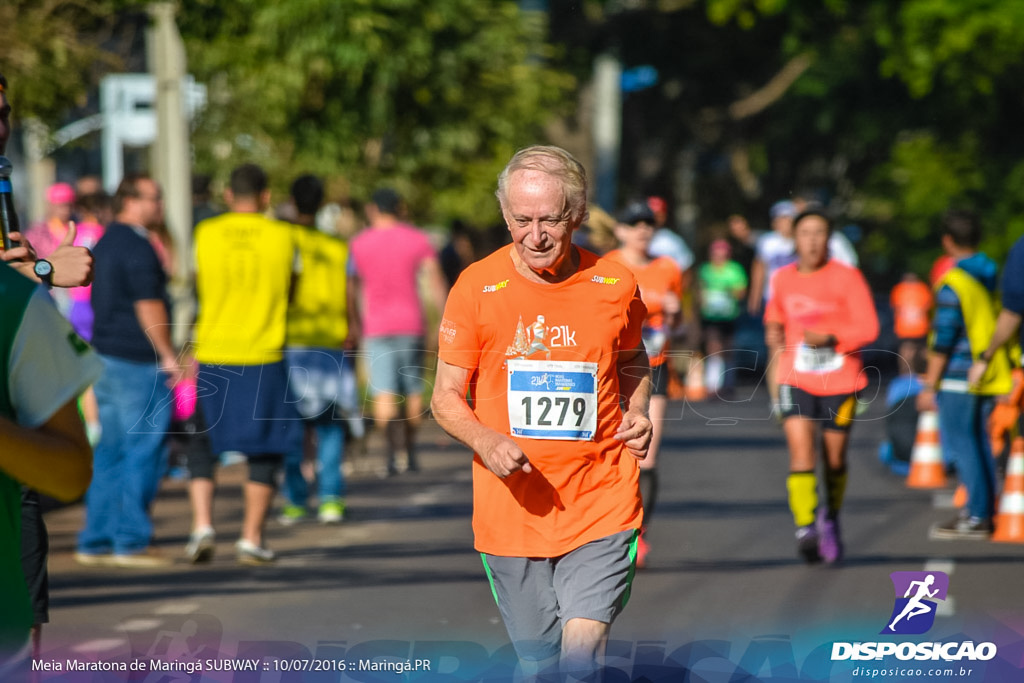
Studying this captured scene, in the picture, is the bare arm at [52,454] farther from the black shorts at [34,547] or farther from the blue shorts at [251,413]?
the blue shorts at [251,413]

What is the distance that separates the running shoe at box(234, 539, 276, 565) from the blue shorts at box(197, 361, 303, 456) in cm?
47

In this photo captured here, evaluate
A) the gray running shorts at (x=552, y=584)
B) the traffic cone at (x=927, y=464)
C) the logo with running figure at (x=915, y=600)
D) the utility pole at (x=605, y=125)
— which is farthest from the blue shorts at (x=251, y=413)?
the utility pole at (x=605, y=125)

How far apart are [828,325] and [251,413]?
3.03 metres

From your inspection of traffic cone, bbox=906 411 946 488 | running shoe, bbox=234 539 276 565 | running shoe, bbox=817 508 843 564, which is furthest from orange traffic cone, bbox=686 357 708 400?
running shoe, bbox=234 539 276 565

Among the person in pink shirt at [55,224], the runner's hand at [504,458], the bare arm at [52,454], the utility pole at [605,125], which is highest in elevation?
the utility pole at [605,125]

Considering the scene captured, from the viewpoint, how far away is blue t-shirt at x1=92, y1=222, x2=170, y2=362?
8.80 metres

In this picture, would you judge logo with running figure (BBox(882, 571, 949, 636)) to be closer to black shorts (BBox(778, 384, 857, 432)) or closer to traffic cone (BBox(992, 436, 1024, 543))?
black shorts (BBox(778, 384, 857, 432))

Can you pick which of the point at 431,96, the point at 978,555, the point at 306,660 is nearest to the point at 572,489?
the point at 306,660

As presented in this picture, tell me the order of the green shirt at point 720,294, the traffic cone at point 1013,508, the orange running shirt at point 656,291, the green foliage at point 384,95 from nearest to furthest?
the orange running shirt at point 656,291 → the traffic cone at point 1013,508 → the green foliage at point 384,95 → the green shirt at point 720,294

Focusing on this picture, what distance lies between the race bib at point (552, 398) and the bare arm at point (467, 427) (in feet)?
0.27

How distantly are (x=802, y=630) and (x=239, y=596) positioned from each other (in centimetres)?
261

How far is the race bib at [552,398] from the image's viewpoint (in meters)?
4.55

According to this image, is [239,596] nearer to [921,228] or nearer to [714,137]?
[921,228]

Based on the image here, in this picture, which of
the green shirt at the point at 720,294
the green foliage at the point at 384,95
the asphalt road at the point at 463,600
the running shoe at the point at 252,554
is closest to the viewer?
the asphalt road at the point at 463,600
